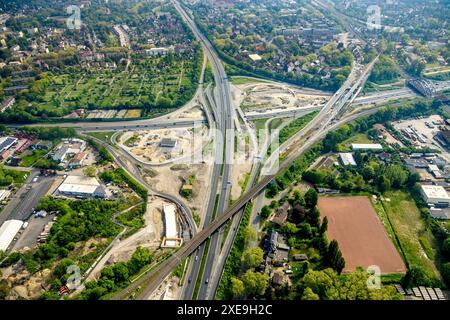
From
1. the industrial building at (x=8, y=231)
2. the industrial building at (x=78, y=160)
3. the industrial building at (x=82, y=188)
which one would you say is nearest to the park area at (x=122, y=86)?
the industrial building at (x=78, y=160)

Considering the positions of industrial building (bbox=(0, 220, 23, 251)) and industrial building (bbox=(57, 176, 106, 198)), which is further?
industrial building (bbox=(57, 176, 106, 198))

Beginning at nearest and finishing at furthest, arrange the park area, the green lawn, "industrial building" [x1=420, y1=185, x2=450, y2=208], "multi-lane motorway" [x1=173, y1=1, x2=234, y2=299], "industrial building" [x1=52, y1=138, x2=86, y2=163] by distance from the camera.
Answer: "multi-lane motorway" [x1=173, y1=1, x2=234, y2=299] < the green lawn < "industrial building" [x1=420, y1=185, x2=450, y2=208] < "industrial building" [x1=52, y1=138, x2=86, y2=163] < the park area

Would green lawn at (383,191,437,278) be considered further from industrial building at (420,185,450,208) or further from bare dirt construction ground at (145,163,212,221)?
bare dirt construction ground at (145,163,212,221)

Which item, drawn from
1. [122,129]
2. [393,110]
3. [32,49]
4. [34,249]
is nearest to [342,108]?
[393,110]

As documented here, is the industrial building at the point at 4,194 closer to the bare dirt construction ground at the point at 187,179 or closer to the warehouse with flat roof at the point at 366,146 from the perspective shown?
the bare dirt construction ground at the point at 187,179

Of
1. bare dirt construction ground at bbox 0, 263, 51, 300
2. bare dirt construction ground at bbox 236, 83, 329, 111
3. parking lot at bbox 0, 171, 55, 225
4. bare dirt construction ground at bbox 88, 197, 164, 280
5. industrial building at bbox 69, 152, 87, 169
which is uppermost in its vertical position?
bare dirt construction ground at bbox 236, 83, 329, 111

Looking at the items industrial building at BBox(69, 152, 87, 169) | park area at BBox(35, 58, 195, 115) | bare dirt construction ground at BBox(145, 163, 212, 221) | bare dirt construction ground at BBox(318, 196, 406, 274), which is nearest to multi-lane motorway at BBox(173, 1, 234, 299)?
bare dirt construction ground at BBox(145, 163, 212, 221)

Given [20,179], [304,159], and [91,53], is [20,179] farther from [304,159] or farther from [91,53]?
[91,53]
